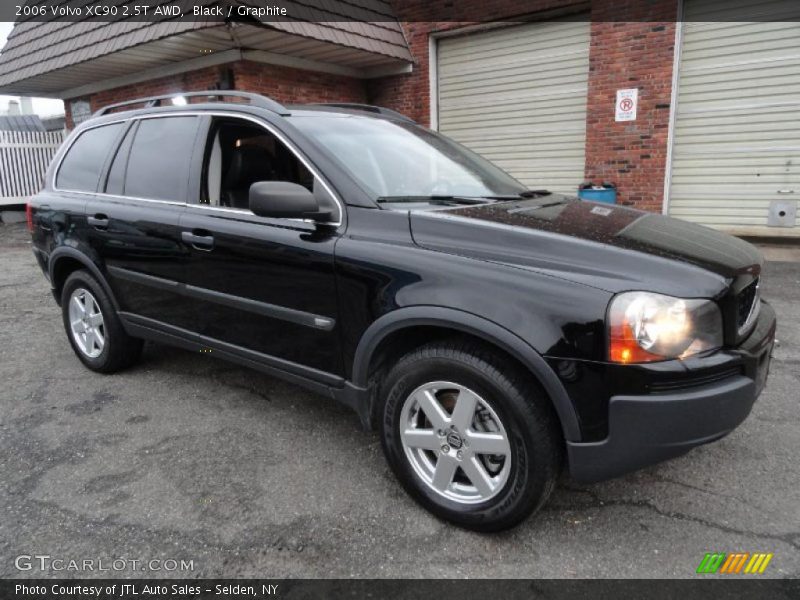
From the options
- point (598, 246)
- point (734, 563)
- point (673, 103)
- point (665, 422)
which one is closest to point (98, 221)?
point (598, 246)

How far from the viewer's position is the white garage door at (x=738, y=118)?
7.93m

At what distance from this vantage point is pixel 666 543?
2.30 meters

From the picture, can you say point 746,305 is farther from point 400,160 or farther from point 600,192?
point 600,192

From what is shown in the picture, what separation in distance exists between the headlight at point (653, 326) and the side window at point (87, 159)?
353cm

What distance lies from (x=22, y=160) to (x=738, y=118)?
49.7 ft

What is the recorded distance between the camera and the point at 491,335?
83.7 inches

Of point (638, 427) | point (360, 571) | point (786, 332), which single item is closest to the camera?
point (638, 427)

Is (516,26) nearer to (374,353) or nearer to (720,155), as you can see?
(720,155)

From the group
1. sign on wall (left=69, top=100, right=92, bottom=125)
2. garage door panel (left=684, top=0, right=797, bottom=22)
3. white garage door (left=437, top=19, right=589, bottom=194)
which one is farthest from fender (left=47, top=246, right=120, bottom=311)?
sign on wall (left=69, top=100, right=92, bottom=125)

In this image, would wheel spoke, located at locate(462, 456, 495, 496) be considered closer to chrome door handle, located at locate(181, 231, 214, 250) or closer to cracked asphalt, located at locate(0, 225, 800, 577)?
cracked asphalt, located at locate(0, 225, 800, 577)

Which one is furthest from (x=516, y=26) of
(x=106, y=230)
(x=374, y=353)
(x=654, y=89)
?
(x=374, y=353)

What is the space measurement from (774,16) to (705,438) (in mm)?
8214

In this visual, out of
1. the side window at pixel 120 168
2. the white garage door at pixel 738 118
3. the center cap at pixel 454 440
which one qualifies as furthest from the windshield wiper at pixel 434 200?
the white garage door at pixel 738 118

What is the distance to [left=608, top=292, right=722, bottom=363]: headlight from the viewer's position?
6.44 feet
